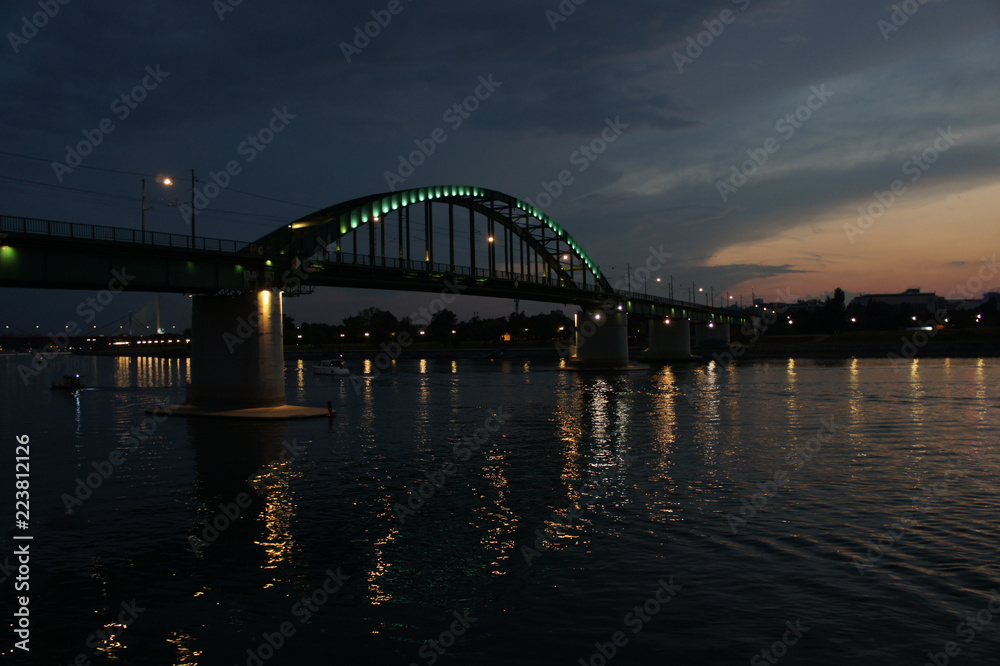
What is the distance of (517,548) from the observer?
1755cm

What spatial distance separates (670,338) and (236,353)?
12361 centimetres

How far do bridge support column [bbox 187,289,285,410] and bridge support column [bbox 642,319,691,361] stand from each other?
384ft

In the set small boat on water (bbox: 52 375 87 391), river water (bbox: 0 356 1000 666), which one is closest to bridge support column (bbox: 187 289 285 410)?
river water (bbox: 0 356 1000 666)

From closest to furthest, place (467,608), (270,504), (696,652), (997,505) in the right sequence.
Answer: (696,652)
(467,608)
(997,505)
(270,504)

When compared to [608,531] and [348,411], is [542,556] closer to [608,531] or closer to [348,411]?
[608,531]

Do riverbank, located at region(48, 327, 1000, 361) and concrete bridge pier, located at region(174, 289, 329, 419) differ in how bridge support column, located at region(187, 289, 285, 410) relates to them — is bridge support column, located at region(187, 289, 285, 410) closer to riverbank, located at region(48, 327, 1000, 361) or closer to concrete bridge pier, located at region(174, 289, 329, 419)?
concrete bridge pier, located at region(174, 289, 329, 419)

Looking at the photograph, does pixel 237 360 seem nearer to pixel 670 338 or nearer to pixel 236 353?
pixel 236 353

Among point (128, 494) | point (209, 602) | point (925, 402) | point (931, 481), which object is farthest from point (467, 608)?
point (925, 402)

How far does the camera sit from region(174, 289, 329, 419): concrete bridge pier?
4616 cm

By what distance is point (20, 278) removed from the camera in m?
37.8

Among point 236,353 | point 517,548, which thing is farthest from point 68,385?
point 517,548

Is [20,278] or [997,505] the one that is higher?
[20,278]

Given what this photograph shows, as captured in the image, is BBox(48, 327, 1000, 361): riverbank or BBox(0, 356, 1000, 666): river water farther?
BBox(48, 327, 1000, 361): riverbank

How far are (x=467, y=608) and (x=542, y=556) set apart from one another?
3444 mm
